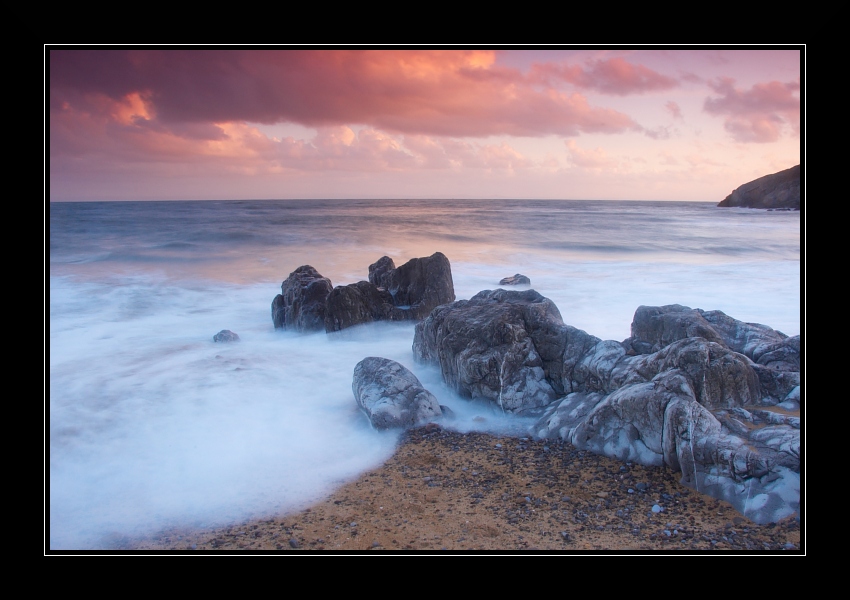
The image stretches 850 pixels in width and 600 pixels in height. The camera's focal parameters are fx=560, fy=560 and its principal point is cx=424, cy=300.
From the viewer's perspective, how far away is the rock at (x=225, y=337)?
25.4 feet

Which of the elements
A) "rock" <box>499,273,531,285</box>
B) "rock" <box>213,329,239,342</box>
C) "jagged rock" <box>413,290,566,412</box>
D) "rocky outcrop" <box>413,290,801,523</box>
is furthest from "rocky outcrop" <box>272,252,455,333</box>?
"rock" <box>499,273,531,285</box>

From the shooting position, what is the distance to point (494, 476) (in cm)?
410

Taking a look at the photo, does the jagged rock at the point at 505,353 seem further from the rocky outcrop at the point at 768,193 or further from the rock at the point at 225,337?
the rocky outcrop at the point at 768,193

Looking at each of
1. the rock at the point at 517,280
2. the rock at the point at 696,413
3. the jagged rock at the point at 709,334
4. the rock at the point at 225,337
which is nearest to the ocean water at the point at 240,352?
the rock at the point at 225,337

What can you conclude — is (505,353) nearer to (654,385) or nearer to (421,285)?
(654,385)

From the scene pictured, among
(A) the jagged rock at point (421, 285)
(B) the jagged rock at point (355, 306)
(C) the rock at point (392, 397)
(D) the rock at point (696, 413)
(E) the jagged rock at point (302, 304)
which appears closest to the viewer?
(D) the rock at point (696, 413)

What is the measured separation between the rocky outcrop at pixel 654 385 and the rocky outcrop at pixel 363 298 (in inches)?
65.0

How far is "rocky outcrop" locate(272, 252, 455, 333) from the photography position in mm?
8039

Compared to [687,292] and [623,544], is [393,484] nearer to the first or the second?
[623,544]

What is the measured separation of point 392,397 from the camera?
510 centimetres

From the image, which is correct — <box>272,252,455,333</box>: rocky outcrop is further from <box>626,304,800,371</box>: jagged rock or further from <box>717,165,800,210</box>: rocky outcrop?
<box>717,165,800,210</box>: rocky outcrop

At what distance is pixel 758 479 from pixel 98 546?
13.9ft

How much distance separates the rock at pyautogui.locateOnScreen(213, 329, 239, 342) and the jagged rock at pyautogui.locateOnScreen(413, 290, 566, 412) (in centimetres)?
323
